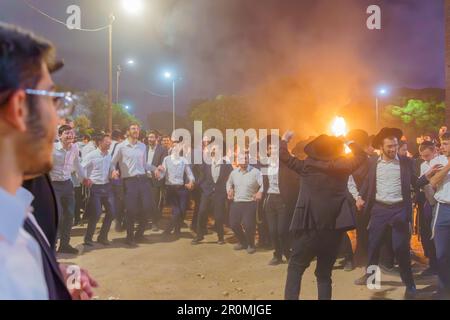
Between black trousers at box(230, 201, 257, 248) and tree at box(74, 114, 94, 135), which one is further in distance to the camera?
tree at box(74, 114, 94, 135)

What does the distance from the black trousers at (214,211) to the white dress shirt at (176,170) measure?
534mm

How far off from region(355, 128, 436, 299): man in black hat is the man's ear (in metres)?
4.82

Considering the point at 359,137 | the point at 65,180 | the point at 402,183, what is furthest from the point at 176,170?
the point at 402,183

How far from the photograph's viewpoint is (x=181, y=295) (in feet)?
16.7

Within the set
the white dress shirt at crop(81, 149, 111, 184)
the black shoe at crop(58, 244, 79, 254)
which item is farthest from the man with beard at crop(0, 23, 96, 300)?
the white dress shirt at crop(81, 149, 111, 184)

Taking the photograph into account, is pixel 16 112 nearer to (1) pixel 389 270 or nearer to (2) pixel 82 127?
(1) pixel 389 270

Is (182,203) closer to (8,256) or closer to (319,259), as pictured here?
(319,259)

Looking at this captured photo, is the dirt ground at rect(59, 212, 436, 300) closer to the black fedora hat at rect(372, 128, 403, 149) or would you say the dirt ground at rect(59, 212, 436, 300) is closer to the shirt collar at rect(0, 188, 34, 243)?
the black fedora hat at rect(372, 128, 403, 149)

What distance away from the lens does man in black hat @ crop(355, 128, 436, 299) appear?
512cm

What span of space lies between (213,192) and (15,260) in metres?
7.26

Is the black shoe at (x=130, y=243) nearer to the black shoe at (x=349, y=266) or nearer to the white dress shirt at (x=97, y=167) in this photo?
the white dress shirt at (x=97, y=167)

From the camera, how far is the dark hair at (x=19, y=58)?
1.15m

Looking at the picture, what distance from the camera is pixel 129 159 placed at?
785 cm
